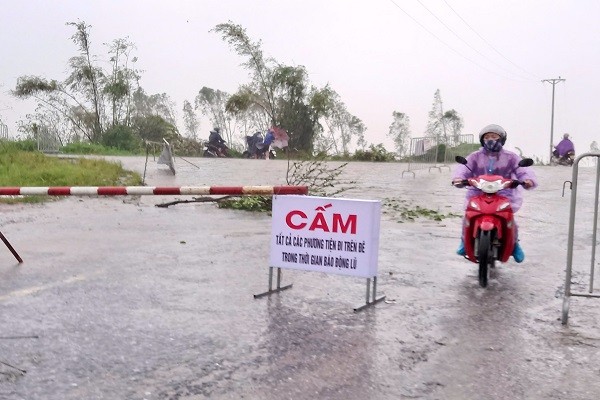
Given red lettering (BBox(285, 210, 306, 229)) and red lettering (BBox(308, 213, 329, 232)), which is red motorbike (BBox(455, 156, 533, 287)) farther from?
red lettering (BBox(285, 210, 306, 229))

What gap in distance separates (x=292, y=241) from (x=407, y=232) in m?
5.26

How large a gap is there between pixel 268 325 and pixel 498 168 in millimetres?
3766

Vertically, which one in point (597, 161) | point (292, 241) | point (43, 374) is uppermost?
point (597, 161)

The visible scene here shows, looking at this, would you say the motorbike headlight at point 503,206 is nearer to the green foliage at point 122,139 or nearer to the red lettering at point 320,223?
the red lettering at point 320,223

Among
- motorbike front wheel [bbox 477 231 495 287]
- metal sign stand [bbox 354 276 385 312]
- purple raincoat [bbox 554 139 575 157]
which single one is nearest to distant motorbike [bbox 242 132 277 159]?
purple raincoat [bbox 554 139 575 157]

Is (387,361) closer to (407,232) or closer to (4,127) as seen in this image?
(407,232)

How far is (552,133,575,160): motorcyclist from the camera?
41.5 metres

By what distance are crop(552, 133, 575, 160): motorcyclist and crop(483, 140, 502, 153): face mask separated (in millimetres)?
34680

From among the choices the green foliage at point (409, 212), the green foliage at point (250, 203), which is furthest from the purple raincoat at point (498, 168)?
the green foliage at point (250, 203)

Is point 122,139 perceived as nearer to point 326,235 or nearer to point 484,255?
point 484,255

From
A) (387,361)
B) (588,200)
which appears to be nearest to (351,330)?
(387,361)

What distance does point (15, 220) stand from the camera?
13.1 m

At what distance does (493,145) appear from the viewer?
28.9 feet

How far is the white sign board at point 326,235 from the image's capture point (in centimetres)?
705
